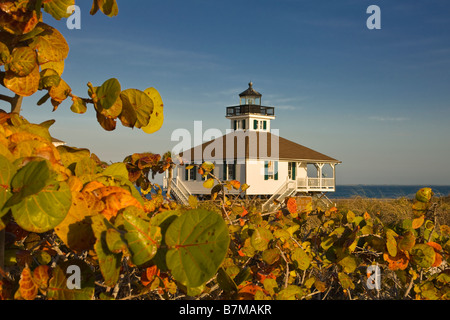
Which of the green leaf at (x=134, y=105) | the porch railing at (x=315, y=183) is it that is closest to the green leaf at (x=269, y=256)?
the green leaf at (x=134, y=105)

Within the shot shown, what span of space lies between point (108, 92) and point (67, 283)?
1.85ft

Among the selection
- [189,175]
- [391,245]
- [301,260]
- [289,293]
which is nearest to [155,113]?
[289,293]

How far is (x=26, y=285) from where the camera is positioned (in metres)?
1.04

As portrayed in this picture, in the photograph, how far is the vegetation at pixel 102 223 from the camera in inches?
33.9

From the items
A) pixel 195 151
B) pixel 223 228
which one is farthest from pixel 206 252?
pixel 195 151

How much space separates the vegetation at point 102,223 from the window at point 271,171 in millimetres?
29809

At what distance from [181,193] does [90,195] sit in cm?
3027

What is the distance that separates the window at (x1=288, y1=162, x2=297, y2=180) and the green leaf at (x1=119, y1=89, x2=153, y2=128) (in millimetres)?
32566

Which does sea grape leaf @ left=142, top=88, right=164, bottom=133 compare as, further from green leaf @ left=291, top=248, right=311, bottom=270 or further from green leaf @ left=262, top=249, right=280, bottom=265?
green leaf @ left=291, top=248, right=311, bottom=270

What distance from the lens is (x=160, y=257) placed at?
2.98ft

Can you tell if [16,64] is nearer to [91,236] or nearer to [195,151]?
A: [91,236]

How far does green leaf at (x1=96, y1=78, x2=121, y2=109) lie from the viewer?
125 cm

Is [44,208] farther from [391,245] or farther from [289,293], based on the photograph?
[391,245]

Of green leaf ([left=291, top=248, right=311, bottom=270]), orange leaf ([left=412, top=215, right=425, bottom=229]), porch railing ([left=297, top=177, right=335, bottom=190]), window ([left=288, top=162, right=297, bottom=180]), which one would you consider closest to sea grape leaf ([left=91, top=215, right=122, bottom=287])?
green leaf ([left=291, top=248, right=311, bottom=270])
